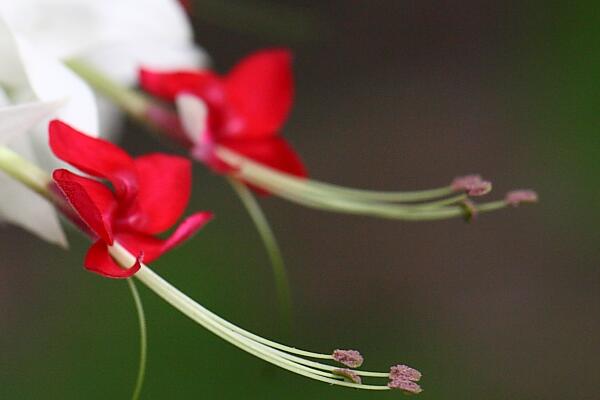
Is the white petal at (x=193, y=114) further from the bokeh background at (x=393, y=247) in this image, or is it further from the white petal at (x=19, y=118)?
the bokeh background at (x=393, y=247)

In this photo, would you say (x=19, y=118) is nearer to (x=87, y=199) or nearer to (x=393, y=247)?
(x=87, y=199)

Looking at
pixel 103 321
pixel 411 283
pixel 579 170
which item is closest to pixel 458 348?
pixel 411 283

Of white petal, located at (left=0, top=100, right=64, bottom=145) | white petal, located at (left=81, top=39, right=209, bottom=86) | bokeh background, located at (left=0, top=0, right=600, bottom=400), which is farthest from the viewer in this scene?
bokeh background, located at (left=0, top=0, right=600, bottom=400)

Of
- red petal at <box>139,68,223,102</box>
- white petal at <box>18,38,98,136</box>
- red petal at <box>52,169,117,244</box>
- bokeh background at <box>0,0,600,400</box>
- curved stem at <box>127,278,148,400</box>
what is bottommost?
curved stem at <box>127,278,148,400</box>

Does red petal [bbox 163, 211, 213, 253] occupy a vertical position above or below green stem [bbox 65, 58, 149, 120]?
below

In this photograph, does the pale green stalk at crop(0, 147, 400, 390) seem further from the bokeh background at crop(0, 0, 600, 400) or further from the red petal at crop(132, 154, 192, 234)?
the bokeh background at crop(0, 0, 600, 400)

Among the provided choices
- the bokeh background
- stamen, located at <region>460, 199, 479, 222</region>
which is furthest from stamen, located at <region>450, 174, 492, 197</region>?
the bokeh background

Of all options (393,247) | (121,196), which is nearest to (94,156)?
(121,196)
